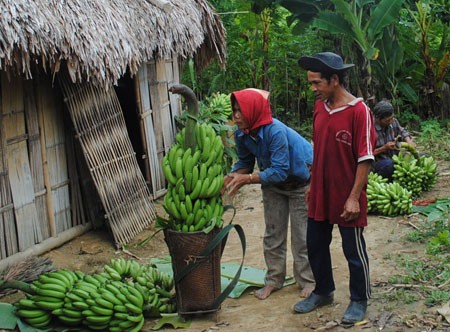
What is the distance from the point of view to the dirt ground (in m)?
5.10

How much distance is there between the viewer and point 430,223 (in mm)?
7574

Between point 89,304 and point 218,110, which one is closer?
point 89,304

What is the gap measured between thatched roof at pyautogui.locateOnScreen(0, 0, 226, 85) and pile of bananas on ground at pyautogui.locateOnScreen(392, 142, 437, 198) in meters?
2.97

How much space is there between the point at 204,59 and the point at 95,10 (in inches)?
133

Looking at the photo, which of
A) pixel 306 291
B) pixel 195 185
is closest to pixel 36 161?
→ pixel 195 185

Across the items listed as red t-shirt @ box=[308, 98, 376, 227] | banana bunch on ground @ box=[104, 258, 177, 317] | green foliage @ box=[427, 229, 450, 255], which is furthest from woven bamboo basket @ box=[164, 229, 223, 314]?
green foliage @ box=[427, 229, 450, 255]

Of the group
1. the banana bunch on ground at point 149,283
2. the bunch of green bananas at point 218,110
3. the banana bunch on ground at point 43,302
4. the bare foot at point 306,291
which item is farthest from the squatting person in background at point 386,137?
the banana bunch on ground at point 43,302

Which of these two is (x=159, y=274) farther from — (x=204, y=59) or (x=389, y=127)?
(x=204, y=59)

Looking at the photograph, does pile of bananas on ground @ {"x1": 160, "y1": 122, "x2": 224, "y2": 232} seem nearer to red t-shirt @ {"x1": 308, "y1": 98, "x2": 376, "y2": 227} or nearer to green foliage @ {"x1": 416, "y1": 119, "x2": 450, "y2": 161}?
red t-shirt @ {"x1": 308, "y1": 98, "x2": 376, "y2": 227}

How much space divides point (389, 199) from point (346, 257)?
339 centimetres

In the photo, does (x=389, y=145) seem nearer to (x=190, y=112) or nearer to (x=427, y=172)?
(x=427, y=172)

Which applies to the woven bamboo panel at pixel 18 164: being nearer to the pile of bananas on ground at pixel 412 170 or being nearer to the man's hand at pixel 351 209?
the man's hand at pixel 351 209

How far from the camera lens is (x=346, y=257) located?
4945 millimetres

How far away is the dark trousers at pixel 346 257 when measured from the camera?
4.86m
